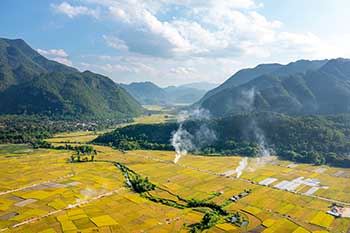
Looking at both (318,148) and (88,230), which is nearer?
(88,230)

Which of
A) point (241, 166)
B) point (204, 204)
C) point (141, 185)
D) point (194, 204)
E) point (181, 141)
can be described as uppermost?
point (181, 141)

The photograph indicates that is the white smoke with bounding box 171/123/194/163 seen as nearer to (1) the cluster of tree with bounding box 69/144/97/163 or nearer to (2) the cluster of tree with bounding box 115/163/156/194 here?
(1) the cluster of tree with bounding box 69/144/97/163

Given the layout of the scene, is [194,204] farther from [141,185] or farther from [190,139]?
[190,139]

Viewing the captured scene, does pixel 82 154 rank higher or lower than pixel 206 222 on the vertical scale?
higher

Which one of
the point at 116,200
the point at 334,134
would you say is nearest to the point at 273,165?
the point at 334,134

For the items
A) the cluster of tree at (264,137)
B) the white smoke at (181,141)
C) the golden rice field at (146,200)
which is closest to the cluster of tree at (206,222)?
the golden rice field at (146,200)

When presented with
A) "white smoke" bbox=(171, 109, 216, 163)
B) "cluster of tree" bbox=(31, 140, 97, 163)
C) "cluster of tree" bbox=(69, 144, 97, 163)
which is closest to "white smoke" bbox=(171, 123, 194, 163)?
"white smoke" bbox=(171, 109, 216, 163)

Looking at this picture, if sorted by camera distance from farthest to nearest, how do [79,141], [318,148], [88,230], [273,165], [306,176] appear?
[79,141]
[318,148]
[273,165]
[306,176]
[88,230]

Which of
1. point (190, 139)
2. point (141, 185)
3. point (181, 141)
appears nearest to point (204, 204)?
point (141, 185)

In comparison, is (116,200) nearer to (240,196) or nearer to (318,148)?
(240,196)
